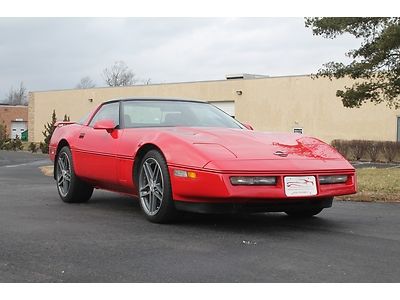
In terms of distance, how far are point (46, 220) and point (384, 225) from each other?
10.7 ft

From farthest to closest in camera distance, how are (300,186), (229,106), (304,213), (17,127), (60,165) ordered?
(17,127)
(229,106)
(60,165)
(304,213)
(300,186)

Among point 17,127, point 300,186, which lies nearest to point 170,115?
point 300,186

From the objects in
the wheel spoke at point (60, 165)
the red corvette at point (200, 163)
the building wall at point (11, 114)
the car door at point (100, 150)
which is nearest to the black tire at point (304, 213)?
the red corvette at point (200, 163)

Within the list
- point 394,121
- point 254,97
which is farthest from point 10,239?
point 254,97

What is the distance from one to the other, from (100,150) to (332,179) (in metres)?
2.57

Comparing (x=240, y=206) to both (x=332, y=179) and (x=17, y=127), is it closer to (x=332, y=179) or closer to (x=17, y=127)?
(x=332, y=179)

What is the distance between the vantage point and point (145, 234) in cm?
495

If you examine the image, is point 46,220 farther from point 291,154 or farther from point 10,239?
point 291,154

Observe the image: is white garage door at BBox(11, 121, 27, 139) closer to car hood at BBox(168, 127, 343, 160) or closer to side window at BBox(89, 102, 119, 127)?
side window at BBox(89, 102, 119, 127)

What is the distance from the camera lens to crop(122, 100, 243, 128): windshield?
6355 millimetres

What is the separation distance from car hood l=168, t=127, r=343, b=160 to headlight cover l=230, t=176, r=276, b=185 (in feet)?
0.71

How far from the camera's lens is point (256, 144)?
5.41m

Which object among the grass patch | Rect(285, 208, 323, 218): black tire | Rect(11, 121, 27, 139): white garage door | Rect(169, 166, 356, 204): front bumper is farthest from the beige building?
Rect(11, 121, 27, 139): white garage door

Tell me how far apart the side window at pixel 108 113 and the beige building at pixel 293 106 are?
2648 cm
